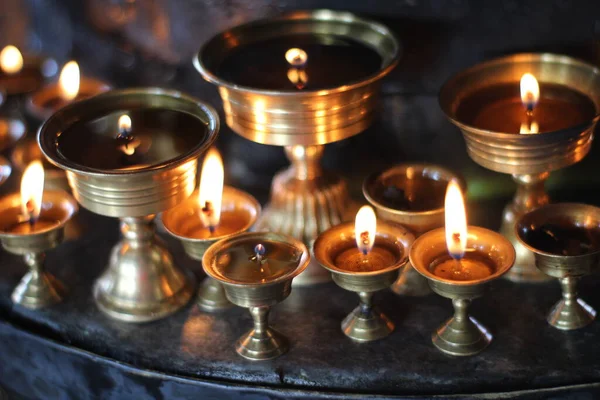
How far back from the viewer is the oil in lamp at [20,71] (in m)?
2.03

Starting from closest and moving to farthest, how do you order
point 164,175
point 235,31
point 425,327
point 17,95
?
point 164,175
point 425,327
point 235,31
point 17,95

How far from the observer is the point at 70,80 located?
193 cm

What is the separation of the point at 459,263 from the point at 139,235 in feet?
1.79

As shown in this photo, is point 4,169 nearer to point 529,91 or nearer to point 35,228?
point 35,228

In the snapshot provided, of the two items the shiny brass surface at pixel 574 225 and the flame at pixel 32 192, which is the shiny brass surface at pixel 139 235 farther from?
the shiny brass surface at pixel 574 225

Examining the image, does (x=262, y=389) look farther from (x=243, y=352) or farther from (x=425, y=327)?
(x=425, y=327)

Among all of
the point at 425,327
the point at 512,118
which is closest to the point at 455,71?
the point at 512,118

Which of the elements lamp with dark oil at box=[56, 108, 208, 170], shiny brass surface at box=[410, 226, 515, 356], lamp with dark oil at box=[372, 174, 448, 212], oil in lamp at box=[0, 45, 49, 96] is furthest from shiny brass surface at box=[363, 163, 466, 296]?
oil in lamp at box=[0, 45, 49, 96]

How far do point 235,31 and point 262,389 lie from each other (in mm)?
658

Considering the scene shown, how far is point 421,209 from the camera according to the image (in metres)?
1.65

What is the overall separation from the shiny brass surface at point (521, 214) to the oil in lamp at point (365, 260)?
0.81ft

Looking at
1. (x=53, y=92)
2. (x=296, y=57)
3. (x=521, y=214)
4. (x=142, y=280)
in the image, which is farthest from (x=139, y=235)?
(x=521, y=214)

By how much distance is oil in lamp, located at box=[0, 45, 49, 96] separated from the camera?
203cm

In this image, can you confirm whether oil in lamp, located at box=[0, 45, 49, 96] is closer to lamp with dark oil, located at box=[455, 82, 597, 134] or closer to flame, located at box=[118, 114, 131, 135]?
flame, located at box=[118, 114, 131, 135]
